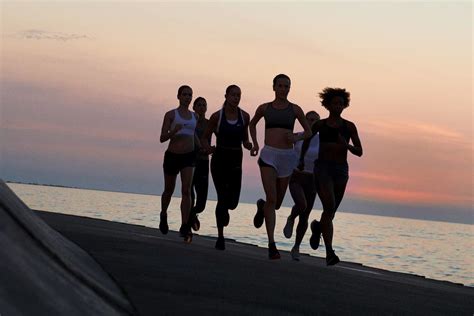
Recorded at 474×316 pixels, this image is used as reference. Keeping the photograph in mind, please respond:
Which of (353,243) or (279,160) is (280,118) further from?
(353,243)

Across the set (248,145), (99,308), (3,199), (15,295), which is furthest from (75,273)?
(248,145)

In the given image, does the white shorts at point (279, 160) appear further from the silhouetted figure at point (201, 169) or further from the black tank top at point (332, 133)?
the silhouetted figure at point (201, 169)

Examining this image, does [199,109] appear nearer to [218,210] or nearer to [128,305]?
[218,210]

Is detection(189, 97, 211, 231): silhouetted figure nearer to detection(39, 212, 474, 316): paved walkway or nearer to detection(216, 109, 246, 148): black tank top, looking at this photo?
detection(216, 109, 246, 148): black tank top

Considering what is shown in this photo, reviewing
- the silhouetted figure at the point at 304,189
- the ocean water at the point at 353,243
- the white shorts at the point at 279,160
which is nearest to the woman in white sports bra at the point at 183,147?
the silhouetted figure at the point at 304,189

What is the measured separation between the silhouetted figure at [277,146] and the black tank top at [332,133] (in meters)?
0.26

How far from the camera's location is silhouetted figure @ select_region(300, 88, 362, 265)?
11.3 meters

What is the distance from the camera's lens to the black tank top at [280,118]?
11516 millimetres

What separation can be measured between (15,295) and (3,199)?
73 centimetres

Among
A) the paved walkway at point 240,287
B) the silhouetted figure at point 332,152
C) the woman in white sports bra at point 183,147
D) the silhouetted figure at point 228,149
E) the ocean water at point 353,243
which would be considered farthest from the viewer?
the ocean water at point 353,243

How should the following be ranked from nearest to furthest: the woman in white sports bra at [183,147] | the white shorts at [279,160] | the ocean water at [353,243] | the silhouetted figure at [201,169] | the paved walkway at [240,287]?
the paved walkway at [240,287] < the white shorts at [279,160] < the woman in white sports bra at [183,147] < the silhouetted figure at [201,169] < the ocean water at [353,243]

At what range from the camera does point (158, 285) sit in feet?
22.2

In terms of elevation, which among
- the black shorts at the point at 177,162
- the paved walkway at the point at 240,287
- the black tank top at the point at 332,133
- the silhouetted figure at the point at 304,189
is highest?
the black tank top at the point at 332,133

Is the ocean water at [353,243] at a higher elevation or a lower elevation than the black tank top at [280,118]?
lower
